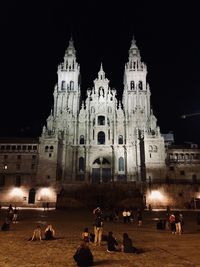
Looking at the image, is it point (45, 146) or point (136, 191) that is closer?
point (136, 191)

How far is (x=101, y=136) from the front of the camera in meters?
70.4

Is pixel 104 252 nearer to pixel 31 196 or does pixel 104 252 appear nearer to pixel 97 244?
pixel 97 244

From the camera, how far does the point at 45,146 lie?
6322 centimetres

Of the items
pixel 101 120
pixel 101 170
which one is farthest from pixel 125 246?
pixel 101 120

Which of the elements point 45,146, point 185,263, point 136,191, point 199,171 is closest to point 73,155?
point 45,146

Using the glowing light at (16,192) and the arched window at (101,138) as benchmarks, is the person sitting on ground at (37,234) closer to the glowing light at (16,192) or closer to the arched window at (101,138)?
the glowing light at (16,192)

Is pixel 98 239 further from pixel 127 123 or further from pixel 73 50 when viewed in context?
pixel 73 50

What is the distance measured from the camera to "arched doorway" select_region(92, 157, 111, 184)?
6638 cm

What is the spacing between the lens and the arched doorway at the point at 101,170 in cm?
6638

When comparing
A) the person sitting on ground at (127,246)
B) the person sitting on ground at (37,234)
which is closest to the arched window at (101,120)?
the person sitting on ground at (37,234)

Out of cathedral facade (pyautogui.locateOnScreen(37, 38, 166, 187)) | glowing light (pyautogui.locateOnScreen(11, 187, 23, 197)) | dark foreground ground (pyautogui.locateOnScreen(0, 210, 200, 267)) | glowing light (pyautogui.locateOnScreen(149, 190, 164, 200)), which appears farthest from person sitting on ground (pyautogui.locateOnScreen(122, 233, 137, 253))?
glowing light (pyautogui.locateOnScreen(11, 187, 23, 197))

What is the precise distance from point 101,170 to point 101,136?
901 centimetres

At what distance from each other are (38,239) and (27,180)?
45.6 metres

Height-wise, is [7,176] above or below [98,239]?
above
